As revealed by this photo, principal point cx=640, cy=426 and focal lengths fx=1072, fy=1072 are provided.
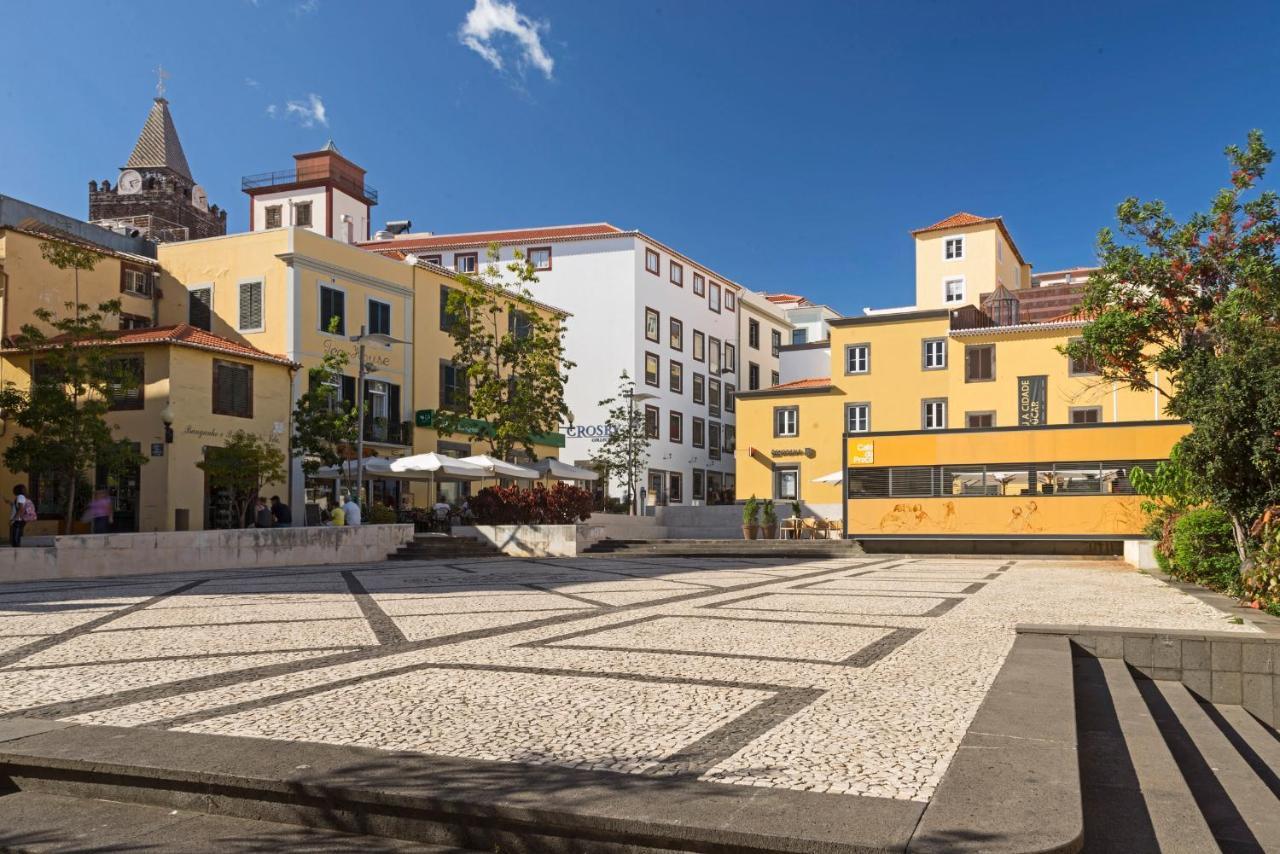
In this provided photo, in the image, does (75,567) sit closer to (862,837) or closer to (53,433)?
(53,433)

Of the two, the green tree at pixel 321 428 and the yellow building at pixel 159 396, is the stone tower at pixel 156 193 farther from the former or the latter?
the green tree at pixel 321 428

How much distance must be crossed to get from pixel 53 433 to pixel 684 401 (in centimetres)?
3804

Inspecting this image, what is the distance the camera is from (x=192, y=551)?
64.1 feet

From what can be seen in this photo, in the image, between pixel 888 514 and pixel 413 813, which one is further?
pixel 888 514

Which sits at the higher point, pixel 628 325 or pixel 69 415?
pixel 628 325

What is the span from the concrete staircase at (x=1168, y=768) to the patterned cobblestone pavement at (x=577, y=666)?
596 millimetres

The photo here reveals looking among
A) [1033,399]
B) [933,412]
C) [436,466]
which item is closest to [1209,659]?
[436,466]

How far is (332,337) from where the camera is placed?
33344 mm

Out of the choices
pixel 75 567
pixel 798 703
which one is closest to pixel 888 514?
pixel 75 567

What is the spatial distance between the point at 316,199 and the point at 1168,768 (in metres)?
58.1

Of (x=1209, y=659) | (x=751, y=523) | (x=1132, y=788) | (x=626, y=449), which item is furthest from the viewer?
(x=626, y=449)

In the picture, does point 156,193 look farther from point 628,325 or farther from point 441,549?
point 441,549

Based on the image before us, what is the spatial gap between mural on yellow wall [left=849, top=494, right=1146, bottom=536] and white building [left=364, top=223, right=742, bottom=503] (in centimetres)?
2288

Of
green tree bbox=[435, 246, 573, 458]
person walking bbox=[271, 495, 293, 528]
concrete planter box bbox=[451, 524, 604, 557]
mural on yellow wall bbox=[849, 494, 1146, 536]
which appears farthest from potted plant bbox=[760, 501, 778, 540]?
person walking bbox=[271, 495, 293, 528]
